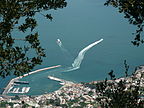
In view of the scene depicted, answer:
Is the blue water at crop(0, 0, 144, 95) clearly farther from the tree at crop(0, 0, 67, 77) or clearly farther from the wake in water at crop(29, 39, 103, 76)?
the tree at crop(0, 0, 67, 77)

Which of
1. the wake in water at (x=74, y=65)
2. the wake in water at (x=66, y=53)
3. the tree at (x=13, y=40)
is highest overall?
the wake in water at (x=66, y=53)

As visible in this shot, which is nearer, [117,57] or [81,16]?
[117,57]

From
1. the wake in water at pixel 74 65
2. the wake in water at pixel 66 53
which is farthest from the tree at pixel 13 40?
the wake in water at pixel 66 53

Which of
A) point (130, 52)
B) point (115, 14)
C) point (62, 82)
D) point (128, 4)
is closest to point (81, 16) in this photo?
point (115, 14)

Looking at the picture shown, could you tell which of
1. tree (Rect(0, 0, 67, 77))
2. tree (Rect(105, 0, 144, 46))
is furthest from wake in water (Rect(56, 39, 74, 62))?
tree (Rect(0, 0, 67, 77))

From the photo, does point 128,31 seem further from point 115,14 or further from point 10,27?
point 10,27

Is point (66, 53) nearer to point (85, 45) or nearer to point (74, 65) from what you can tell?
point (74, 65)

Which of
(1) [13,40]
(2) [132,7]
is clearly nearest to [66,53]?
(1) [13,40]

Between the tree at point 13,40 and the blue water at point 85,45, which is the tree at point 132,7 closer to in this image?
the tree at point 13,40
